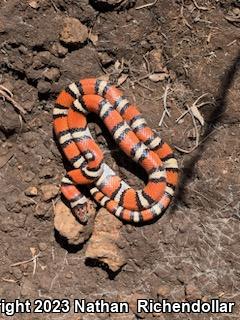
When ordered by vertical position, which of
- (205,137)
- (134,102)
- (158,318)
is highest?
(134,102)

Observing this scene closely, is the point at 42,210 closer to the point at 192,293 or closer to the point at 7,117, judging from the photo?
the point at 7,117

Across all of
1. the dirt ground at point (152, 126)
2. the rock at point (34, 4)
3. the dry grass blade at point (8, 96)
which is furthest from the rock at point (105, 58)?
the dry grass blade at point (8, 96)

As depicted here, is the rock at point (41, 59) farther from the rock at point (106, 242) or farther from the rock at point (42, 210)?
the rock at point (106, 242)

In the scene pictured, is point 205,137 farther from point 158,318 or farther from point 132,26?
point 158,318

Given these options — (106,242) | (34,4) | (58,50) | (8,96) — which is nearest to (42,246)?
(106,242)

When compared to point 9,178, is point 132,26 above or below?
above

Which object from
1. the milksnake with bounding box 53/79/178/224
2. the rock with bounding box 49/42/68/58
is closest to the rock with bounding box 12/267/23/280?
the milksnake with bounding box 53/79/178/224

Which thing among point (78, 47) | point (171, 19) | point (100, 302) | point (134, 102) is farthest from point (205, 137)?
point (100, 302)
